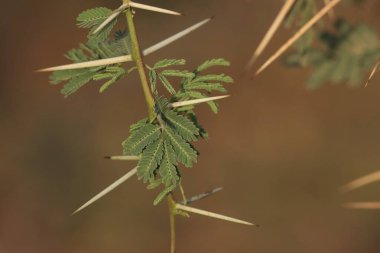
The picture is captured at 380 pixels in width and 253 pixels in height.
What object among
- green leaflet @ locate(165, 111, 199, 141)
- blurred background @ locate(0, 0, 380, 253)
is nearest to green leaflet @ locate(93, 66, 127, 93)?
green leaflet @ locate(165, 111, 199, 141)

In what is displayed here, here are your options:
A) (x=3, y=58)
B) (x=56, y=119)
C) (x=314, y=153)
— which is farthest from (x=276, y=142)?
(x=3, y=58)

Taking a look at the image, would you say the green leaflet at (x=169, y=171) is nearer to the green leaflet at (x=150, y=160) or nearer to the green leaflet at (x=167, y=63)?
the green leaflet at (x=150, y=160)

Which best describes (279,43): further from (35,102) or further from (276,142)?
(35,102)

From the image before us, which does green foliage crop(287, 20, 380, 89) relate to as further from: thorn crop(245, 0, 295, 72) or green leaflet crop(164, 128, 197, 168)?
green leaflet crop(164, 128, 197, 168)

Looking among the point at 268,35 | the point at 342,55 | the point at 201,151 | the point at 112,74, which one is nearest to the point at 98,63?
the point at 112,74

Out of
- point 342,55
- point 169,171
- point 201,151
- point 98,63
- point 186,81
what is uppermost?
point 98,63

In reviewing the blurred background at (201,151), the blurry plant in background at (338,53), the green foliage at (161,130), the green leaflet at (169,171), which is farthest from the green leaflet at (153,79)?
the blurred background at (201,151)

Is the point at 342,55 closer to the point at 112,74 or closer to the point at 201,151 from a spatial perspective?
the point at 112,74
